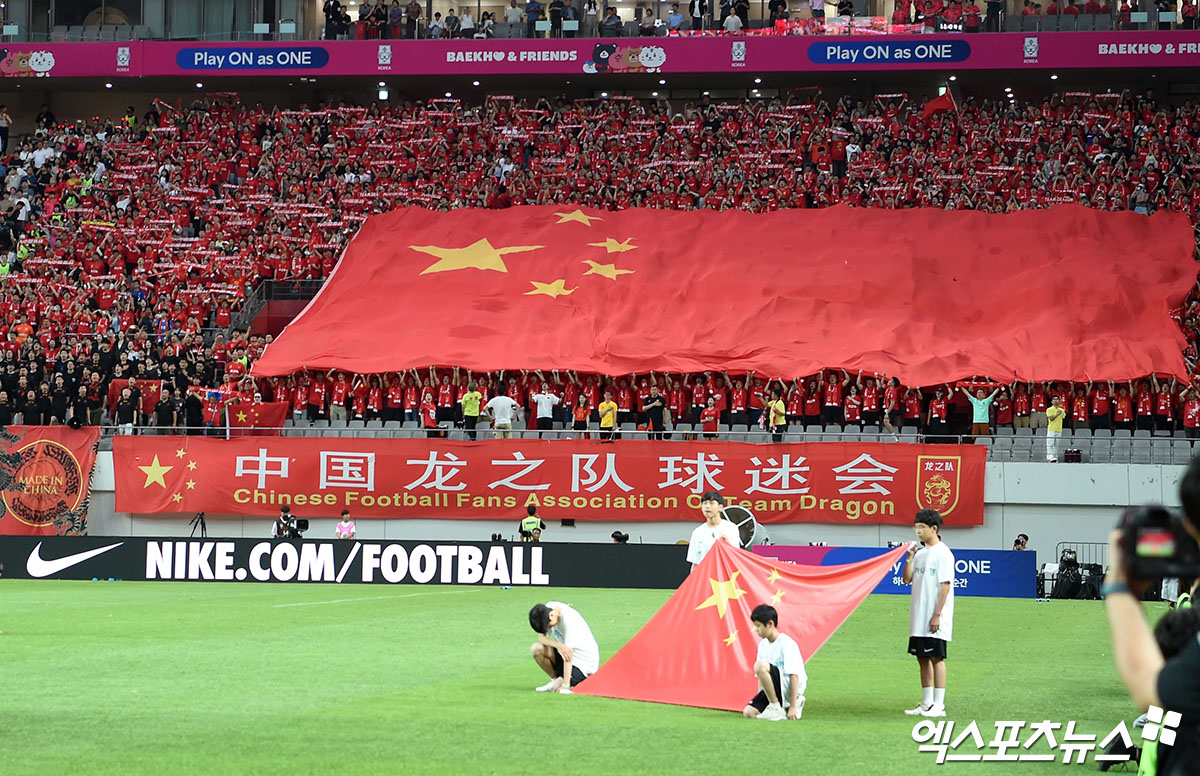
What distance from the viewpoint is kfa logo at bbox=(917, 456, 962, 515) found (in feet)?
113

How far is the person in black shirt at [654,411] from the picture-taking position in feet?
121

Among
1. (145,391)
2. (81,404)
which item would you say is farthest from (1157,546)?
(81,404)

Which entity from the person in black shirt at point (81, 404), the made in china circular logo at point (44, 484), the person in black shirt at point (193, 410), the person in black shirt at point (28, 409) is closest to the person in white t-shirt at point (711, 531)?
the person in black shirt at point (193, 410)

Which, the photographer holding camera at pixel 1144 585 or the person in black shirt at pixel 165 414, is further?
the person in black shirt at pixel 165 414

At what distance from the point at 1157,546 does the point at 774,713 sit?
9356mm

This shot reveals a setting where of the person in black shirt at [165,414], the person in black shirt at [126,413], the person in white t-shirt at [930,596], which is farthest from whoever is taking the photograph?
the person in black shirt at [165,414]

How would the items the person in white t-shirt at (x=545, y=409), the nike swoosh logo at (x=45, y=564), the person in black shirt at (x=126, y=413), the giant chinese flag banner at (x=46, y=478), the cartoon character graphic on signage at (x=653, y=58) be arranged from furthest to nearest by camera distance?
1. the cartoon character graphic on signage at (x=653, y=58)
2. the person in white t-shirt at (x=545, y=409)
3. the person in black shirt at (x=126, y=413)
4. the giant chinese flag banner at (x=46, y=478)
5. the nike swoosh logo at (x=45, y=564)

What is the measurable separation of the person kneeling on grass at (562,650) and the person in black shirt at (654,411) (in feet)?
71.2

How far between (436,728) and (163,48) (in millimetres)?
48284

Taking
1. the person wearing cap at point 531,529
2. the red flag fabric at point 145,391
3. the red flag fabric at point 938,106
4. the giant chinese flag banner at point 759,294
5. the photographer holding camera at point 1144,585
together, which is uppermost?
the red flag fabric at point 938,106

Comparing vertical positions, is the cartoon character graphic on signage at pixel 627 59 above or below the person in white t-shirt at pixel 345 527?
above

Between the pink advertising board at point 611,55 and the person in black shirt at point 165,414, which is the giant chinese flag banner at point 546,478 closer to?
the person in black shirt at point 165,414

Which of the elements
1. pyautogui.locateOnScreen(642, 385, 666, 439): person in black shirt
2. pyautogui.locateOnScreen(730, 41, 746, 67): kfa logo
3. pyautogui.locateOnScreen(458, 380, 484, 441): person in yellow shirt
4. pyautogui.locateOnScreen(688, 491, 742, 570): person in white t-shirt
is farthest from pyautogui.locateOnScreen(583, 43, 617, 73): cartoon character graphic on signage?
pyautogui.locateOnScreen(688, 491, 742, 570): person in white t-shirt

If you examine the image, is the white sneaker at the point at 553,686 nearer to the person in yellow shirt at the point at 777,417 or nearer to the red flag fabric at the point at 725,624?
the red flag fabric at the point at 725,624
